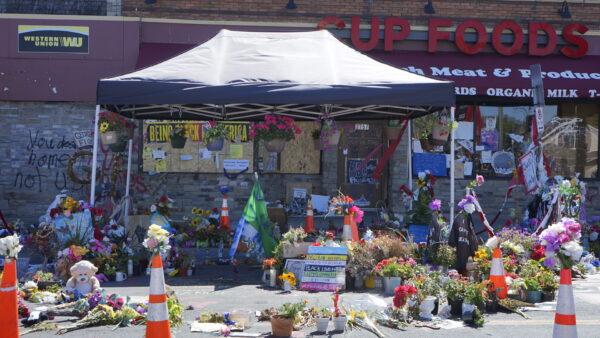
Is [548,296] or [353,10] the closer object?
[548,296]

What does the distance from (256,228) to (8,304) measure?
15.7 feet

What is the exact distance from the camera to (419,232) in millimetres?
11000

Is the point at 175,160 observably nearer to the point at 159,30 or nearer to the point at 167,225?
the point at 159,30

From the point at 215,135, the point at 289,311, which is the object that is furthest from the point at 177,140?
the point at 289,311

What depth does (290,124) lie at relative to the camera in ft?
35.7

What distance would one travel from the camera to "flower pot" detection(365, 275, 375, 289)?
29.8 feet

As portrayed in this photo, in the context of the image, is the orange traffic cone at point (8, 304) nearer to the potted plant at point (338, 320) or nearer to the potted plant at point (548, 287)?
the potted plant at point (338, 320)

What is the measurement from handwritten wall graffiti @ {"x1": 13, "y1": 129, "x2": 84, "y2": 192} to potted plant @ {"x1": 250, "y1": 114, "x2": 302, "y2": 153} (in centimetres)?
565

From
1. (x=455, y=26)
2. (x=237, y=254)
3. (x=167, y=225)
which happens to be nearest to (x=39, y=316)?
(x=167, y=225)

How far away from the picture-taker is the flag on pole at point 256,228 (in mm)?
10219

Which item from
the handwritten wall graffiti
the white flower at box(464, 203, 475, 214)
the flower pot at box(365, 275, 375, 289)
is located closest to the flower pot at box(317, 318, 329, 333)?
the flower pot at box(365, 275, 375, 289)

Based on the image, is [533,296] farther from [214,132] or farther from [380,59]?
[380,59]

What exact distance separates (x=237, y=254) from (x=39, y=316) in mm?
4337

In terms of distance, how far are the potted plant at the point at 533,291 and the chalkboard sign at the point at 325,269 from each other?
2.21 metres
